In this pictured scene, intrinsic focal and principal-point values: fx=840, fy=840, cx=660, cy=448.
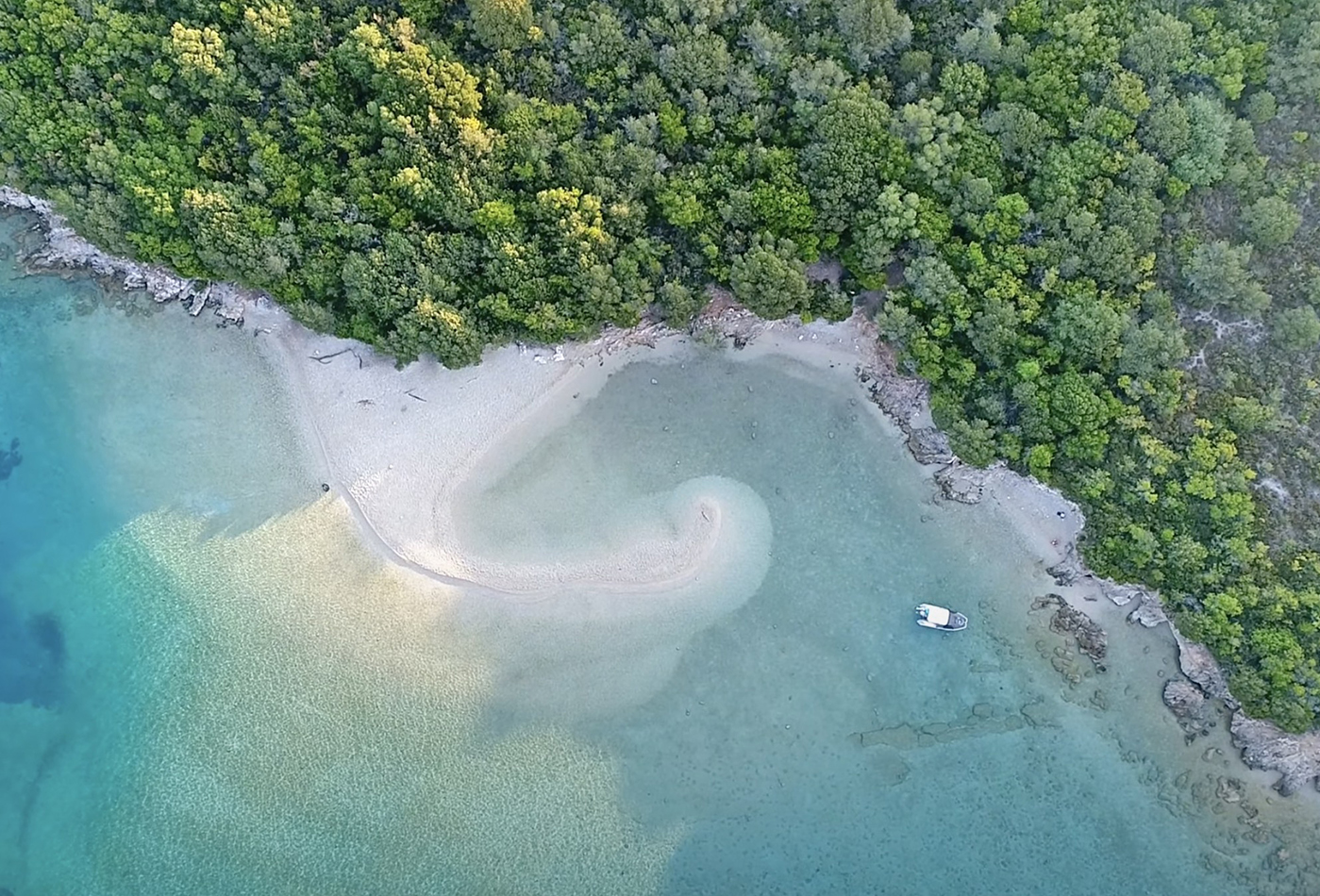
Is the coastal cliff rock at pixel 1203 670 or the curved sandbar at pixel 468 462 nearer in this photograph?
the coastal cliff rock at pixel 1203 670

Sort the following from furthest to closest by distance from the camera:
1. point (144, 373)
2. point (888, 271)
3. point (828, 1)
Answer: point (144, 373) → point (888, 271) → point (828, 1)

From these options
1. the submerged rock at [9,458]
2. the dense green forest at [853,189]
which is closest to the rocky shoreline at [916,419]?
the dense green forest at [853,189]

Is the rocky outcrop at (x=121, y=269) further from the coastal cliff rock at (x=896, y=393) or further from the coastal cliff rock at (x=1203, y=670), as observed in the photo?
the coastal cliff rock at (x=1203, y=670)

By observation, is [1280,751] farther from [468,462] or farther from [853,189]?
[468,462]

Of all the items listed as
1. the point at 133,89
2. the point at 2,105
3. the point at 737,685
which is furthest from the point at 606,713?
the point at 2,105

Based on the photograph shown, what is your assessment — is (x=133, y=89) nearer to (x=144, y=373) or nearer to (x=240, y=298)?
(x=240, y=298)

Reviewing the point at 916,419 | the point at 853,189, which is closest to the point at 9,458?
the point at 853,189

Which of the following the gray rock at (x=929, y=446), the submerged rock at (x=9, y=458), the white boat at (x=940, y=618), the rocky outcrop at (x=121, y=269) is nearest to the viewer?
the white boat at (x=940, y=618)
